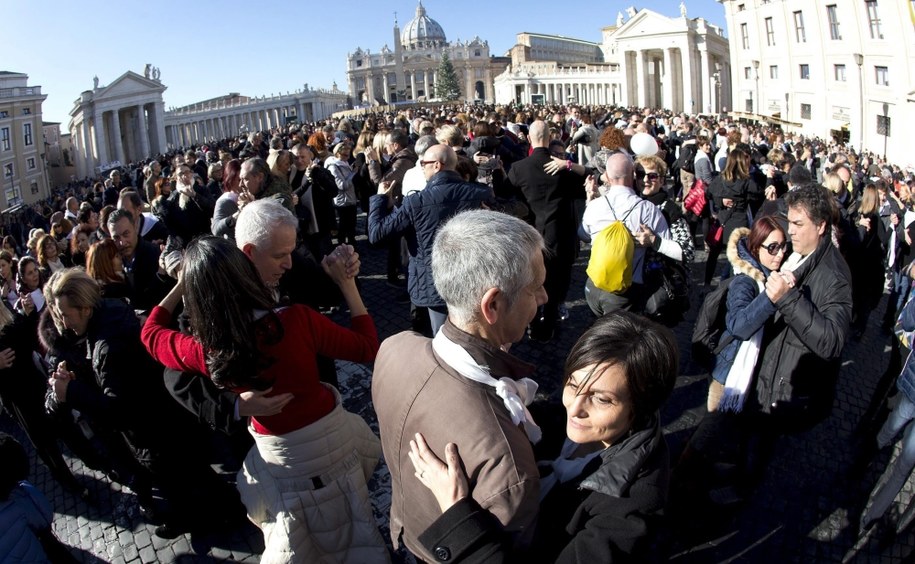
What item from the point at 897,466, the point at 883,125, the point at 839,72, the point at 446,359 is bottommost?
the point at 897,466

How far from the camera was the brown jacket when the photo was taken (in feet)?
5.09

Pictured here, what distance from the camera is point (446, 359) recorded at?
5.54ft

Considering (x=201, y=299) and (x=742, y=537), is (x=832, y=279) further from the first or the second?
(x=201, y=299)

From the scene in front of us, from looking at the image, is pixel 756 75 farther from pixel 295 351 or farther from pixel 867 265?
pixel 295 351

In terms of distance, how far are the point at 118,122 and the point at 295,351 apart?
2379 inches

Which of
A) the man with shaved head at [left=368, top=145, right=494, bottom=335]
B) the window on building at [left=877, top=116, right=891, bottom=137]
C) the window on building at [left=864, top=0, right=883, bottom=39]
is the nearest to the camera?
the man with shaved head at [left=368, top=145, right=494, bottom=335]

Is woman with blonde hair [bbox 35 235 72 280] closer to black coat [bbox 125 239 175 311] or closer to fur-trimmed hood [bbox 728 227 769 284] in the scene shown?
black coat [bbox 125 239 175 311]

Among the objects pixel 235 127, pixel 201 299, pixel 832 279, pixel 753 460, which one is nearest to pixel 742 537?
pixel 753 460

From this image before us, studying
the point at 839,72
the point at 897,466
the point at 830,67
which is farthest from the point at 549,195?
the point at 830,67

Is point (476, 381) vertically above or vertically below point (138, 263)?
below

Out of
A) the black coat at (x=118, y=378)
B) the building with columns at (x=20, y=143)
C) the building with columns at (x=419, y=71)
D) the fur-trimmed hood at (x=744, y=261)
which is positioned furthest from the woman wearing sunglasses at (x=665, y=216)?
the building with columns at (x=419, y=71)

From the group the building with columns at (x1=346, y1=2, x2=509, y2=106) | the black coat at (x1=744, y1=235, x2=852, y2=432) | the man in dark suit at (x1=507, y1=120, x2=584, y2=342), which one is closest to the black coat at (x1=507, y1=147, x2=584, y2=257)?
the man in dark suit at (x1=507, y1=120, x2=584, y2=342)

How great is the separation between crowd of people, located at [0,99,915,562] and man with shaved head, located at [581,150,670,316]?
0.05 ft

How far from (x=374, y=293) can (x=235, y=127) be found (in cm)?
7416
